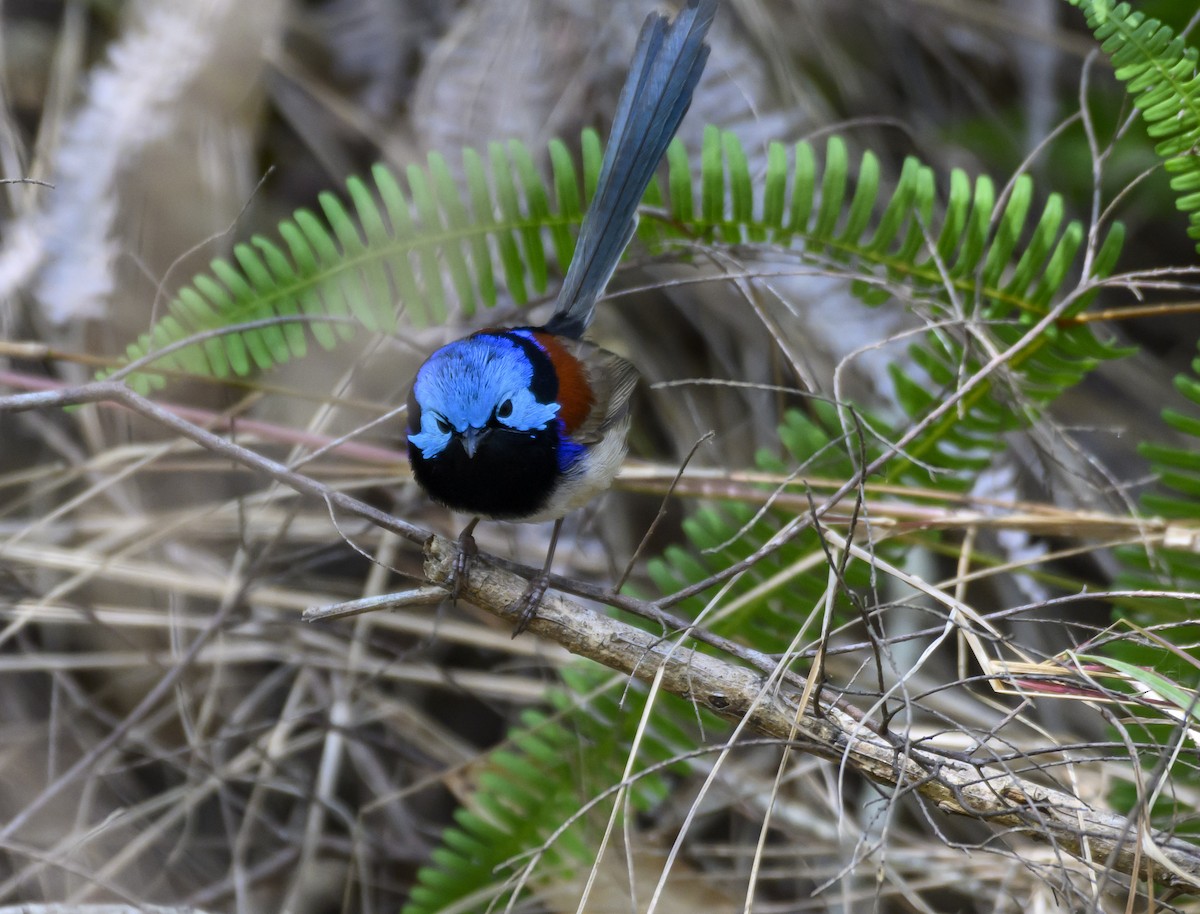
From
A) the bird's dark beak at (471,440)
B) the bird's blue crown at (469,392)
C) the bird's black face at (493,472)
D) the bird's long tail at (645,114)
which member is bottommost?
the bird's black face at (493,472)

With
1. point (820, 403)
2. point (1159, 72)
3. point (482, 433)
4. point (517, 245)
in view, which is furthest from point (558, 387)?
point (1159, 72)

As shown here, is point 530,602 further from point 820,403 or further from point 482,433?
point 820,403

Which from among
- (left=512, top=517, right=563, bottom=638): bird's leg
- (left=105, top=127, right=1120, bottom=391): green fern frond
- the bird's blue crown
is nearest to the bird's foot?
(left=512, top=517, right=563, bottom=638): bird's leg

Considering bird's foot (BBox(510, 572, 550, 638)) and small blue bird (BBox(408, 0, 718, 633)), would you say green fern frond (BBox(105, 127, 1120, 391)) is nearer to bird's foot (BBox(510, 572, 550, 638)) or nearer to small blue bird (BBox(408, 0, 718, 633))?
small blue bird (BBox(408, 0, 718, 633))

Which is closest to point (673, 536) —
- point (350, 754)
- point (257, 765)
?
point (350, 754)

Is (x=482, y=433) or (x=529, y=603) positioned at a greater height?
(x=482, y=433)

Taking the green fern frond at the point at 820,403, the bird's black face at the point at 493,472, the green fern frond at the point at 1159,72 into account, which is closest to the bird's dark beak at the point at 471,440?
the bird's black face at the point at 493,472

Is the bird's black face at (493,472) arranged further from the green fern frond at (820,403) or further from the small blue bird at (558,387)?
the green fern frond at (820,403)

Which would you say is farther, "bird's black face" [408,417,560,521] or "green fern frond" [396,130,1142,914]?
"green fern frond" [396,130,1142,914]
